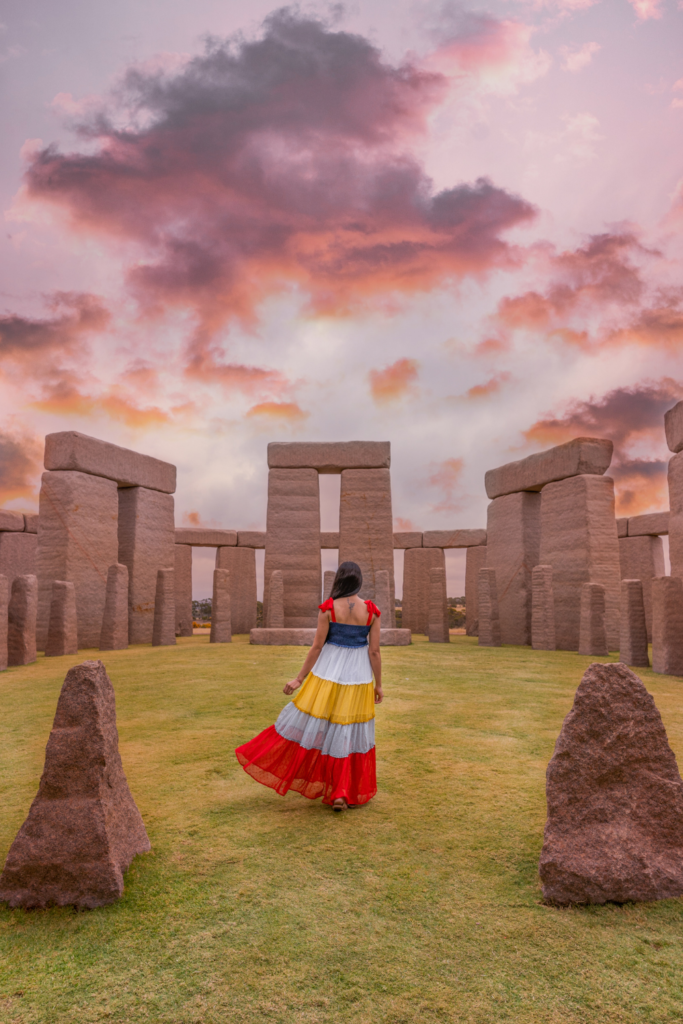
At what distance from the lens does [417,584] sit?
18.4 metres

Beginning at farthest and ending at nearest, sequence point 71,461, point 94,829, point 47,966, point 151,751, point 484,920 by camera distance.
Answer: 1. point 71,461
2. point 151,751
3. point 94,829
4. point 484,920
5. point 47,966

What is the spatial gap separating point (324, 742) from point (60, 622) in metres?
8.14

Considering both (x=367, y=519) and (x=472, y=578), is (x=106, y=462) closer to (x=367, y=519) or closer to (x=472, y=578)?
(x=367, y=519)

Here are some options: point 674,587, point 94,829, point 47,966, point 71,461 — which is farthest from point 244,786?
point 71,461

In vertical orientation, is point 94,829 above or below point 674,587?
below

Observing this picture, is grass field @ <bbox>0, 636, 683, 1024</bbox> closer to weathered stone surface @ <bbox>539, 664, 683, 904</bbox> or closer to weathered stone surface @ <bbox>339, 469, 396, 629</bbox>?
weathered stone surface @ <bbox>539, 664, 683, 904</bbox>

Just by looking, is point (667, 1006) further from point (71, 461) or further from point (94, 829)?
point (71, 461)

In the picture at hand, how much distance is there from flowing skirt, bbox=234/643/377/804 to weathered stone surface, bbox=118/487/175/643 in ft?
32.9

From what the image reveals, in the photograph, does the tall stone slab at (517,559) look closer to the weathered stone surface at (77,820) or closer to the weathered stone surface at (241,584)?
the weathered stone surface at (241,584)

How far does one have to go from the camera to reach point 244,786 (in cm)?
387

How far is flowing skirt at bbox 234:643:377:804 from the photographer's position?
3551mm

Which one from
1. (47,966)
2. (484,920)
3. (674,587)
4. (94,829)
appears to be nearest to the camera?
(47,966)

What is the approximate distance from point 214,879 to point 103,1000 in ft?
2.52

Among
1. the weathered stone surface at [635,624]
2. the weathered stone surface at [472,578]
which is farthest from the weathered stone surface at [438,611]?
the weathered stone surface at [635,624]
